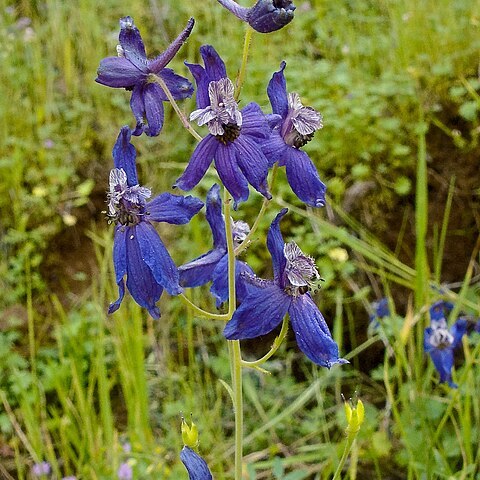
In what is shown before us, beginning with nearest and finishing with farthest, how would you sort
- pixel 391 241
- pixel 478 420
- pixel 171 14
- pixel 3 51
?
1. pixel 478 420
2. pixel 391 241
3. pixel 3 51
4. pixel 171 14

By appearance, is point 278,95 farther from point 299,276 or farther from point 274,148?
point 299,276

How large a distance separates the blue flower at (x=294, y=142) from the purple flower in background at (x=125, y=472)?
1054mm

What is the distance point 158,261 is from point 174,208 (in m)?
0.08

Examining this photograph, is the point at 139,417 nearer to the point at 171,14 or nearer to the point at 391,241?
the point at 391,241

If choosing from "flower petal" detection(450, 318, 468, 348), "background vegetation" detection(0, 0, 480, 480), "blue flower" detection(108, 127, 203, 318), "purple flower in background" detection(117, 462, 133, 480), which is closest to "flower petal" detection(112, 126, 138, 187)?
"blue flower" detection(108, 127, 203, 318)

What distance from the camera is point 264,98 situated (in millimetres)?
2869

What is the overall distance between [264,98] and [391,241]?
0.82 m

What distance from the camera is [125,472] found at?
1728 millimetres

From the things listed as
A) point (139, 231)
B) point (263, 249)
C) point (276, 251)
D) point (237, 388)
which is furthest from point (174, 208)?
point (263, 249)

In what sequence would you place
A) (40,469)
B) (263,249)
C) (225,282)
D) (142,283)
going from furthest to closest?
(263,249) < (40,469) < (225,282) < (142,283)

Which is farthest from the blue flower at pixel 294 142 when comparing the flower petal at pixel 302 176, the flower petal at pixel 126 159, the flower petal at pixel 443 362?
the flower petal at pixel 443 362

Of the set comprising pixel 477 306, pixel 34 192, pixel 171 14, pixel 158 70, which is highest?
pixel 171 14

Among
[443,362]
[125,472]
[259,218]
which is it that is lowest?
[125,472]

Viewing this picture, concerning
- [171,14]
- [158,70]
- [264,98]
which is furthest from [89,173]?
[158,70]
